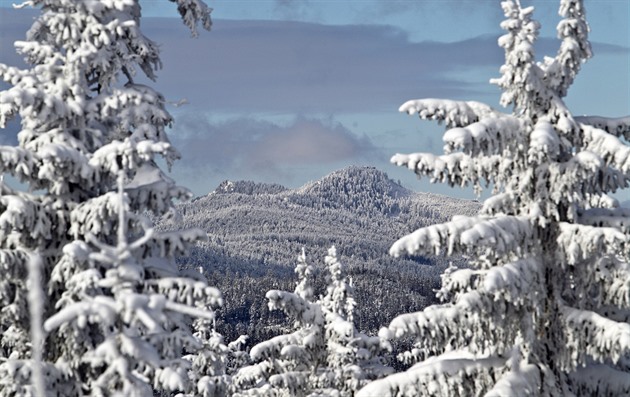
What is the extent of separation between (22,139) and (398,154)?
5.47 m

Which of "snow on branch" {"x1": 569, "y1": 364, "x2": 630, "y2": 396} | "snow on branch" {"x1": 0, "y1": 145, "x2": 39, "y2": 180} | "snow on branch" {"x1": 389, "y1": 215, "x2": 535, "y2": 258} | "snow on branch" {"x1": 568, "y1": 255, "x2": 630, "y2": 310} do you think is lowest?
"snow on branch" {"x1": 569, "y1": 364, "x2": 630, "y2": 396}

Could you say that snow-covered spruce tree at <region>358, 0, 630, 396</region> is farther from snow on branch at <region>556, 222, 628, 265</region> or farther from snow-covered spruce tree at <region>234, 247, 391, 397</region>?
snow-covered spruce tree at <region>234, 247, 391, 397</region>

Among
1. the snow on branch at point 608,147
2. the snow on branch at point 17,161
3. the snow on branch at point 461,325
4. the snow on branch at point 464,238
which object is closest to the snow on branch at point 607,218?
the snow on branch at point 608,147

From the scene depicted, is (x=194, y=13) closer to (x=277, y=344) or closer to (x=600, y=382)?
(x=600, y=382)

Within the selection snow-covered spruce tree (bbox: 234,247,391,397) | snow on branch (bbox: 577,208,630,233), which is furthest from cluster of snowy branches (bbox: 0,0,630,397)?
snow-covered spruce tree (bbox: 234,247,391,397)

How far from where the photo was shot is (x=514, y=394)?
1238cm

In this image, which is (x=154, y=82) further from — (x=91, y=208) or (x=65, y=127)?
(x=91, y=208)

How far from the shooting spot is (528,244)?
528 inches

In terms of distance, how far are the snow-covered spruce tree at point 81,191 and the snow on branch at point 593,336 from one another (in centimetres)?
497

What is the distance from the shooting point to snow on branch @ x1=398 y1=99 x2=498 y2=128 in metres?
13.2

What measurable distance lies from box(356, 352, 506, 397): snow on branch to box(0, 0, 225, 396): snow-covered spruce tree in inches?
105

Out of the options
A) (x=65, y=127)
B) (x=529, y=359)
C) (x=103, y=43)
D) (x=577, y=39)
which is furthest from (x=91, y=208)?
(x=577, y=39)

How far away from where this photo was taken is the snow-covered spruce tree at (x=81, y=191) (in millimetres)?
12367

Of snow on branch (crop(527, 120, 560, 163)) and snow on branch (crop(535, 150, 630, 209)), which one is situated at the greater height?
snow on branch (crop(527, 120, 560, 163))
